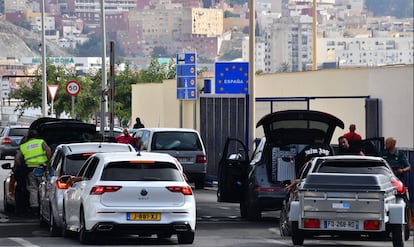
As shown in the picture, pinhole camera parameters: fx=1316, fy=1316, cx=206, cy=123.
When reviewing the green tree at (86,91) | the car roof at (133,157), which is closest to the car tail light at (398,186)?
the car roof at (133,157)

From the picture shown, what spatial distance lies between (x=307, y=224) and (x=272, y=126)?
19.5ft

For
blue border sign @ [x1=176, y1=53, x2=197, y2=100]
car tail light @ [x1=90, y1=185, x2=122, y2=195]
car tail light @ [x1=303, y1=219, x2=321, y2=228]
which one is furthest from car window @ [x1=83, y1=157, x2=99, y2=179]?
blue border sign @ [x1=176, y1=53, x2=197, y2=100]

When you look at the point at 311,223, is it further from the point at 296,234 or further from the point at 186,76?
the point at 186,76

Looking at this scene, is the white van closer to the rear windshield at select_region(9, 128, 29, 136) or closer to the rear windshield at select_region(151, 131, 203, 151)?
the rear windshield at select_region(151, 131, 203, 151)

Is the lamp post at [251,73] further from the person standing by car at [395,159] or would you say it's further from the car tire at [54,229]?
the car tire at [54,229]

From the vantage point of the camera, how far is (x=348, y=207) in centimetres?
1917

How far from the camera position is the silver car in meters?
22.0

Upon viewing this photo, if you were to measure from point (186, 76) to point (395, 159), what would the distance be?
24068 mm

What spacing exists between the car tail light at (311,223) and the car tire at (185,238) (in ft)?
5.99

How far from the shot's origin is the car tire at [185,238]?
65.9 feet

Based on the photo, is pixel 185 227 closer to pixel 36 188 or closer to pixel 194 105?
pixel 36 188

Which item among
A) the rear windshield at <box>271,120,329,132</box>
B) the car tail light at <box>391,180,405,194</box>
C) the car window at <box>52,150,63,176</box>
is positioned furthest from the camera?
the rear windshield at <box>271,120,329,132</box>

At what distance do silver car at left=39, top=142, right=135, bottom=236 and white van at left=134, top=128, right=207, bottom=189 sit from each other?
1153 centimetres

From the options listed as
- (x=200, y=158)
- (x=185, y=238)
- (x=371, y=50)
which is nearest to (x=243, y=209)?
(x=185, y=238)
